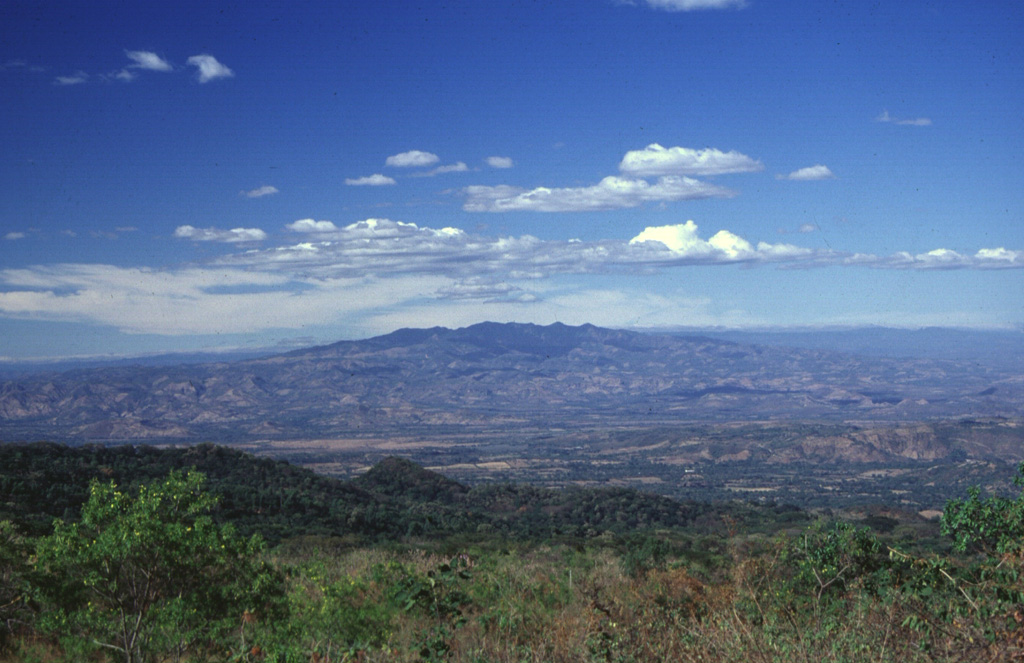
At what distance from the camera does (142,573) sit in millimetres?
10898

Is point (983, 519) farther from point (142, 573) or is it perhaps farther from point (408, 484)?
point (408, 484)

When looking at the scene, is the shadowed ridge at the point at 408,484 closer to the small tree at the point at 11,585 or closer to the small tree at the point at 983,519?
the small tree at the point at 11,585

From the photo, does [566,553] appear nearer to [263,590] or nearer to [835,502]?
[263,590]

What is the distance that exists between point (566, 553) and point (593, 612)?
52.1ft

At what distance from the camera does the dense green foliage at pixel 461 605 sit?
7672 mm

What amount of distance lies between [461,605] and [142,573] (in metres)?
5.00

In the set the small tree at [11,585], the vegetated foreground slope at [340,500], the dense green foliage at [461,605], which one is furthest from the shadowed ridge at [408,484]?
the small tree at [11,585]

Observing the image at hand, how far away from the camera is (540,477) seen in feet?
386

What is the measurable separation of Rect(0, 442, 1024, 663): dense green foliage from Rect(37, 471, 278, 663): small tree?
0.03 meters

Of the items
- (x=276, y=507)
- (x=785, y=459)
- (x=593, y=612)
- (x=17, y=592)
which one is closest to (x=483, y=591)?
(x=593, y=612)

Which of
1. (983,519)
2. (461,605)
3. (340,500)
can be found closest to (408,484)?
(340,500)

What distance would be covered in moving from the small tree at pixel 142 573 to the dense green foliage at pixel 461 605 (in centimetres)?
3

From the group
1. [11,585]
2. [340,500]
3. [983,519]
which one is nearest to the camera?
[983,519]

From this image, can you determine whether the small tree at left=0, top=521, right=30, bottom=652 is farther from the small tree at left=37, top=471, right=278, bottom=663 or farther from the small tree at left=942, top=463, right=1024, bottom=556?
the small tree at left=942, top=463, right=1024, bottom=556
